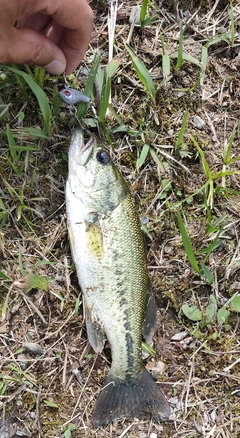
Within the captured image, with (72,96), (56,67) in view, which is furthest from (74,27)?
(72,96)

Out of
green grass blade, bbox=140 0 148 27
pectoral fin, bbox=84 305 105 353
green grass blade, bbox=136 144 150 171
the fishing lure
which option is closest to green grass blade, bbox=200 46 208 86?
green grass blade, bbox=140 0 148 27

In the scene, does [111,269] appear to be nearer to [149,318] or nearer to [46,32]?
[149,318]

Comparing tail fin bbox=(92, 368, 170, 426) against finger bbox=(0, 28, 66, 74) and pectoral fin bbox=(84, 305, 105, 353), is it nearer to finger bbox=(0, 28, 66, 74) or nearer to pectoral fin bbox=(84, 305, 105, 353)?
pectoral fin bbox=(84, 305, 105, 353)

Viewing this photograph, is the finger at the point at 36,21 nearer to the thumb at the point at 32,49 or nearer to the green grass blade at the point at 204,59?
the thumb at the point at 32,49

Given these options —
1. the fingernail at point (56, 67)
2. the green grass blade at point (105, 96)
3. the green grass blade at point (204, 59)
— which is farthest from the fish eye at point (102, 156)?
the green grass blade at point (204, 59)

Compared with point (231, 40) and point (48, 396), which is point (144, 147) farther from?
point (48, 396)

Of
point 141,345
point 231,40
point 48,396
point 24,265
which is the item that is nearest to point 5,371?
point 48,396
